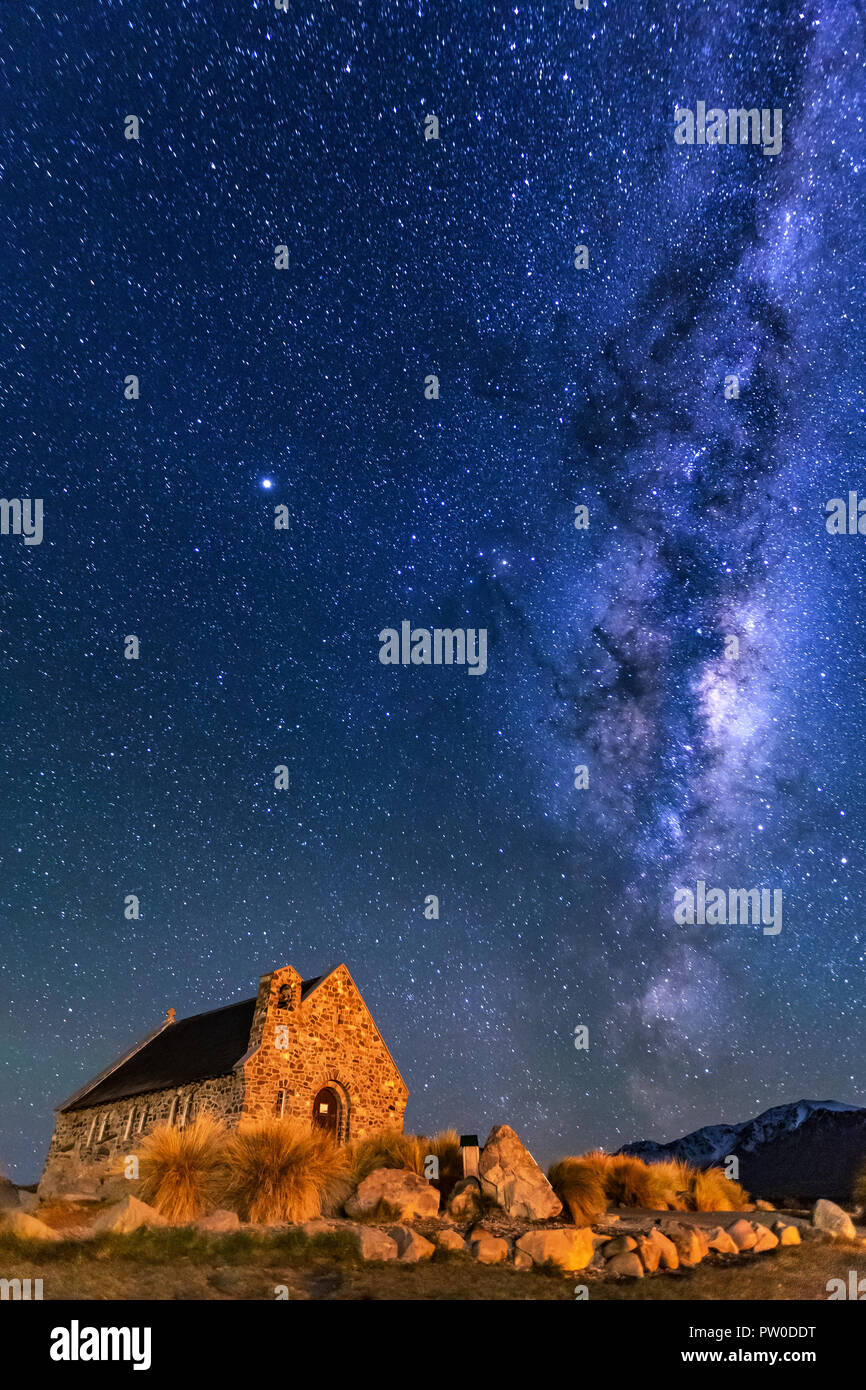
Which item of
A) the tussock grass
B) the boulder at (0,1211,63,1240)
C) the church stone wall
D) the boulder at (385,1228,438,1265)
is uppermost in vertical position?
the boulder at (0,1211,63,1240)

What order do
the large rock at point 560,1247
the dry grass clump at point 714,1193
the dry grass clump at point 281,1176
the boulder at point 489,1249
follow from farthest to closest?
the dry grass clump at point 714,1193 → the dry grass clump at point 281,1176 → the boulder at point 489,1249 → the large rock at point 560,1247

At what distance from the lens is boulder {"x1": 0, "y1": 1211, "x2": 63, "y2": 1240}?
52.7 ft

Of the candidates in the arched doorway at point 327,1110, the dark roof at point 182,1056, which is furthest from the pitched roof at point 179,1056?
the arched doorway at point 327,1110

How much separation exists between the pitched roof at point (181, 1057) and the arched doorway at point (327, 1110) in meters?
2.94

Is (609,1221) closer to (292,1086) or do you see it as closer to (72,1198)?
(292,1086)

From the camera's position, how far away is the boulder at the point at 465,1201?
1903cm

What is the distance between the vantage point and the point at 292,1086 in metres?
27.8

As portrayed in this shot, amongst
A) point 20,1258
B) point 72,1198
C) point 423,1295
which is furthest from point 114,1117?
point 423,1295

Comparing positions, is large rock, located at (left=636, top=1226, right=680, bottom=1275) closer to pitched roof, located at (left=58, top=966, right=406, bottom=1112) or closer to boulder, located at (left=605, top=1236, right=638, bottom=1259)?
boulder, located at (left=605, top=1236, right=638, bottom=1259)

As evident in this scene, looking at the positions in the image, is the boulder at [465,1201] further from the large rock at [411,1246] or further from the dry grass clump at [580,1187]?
the large rock at [411,1246]

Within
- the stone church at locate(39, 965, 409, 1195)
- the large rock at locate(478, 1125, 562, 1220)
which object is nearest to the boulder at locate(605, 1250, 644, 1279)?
the large rock at locate(478, 1125, 562, 1220)

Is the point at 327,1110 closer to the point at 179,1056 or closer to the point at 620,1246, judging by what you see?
the point at 179,1056

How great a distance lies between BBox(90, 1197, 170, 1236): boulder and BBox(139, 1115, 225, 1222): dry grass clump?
0.53 meters

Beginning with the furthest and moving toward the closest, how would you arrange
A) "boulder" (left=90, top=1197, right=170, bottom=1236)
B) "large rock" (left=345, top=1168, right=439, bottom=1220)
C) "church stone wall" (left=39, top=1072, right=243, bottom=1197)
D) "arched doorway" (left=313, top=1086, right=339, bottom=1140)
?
"arched doorway" (left=313, top=1086, right=339, bottom=1140) < "church stone wall" (left=39, top=1072, right=243, bottom=1197) < "large rock" (left=345, top=1168, right=439, bottom=1220) < "boulder" (left=90, top=1197, right=170, bottom=1236)
